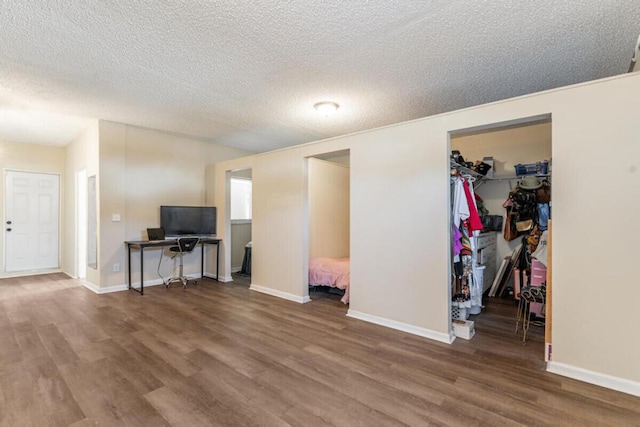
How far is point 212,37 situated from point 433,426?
10.4ft

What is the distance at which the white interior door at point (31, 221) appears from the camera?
5652mm

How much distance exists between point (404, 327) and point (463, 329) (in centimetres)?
57

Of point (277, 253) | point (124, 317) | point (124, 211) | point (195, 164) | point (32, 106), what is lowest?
point (124, 317)

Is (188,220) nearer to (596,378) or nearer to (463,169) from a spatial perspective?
(463,169)

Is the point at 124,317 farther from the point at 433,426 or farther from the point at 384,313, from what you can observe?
the point at 433,426

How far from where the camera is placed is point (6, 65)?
2.87 meters

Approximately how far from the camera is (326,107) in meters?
3.83

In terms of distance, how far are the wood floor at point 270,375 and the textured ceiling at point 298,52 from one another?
2.66 metres

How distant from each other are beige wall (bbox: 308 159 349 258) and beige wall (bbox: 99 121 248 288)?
7.17 feet

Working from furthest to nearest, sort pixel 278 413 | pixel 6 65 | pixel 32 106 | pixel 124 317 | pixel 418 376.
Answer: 1. pixel 32 106
2. pixel 124 317
3. pixel 6 65
4. pixel 418 376
5. pixel 278 413

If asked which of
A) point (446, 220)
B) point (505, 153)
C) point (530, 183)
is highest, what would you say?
point (505, 153)

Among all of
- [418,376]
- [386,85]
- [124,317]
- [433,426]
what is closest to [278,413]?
[433,426]

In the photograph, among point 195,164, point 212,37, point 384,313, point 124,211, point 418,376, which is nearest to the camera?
point 418,376

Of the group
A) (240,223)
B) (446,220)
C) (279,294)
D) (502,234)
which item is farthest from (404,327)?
(240,223)
